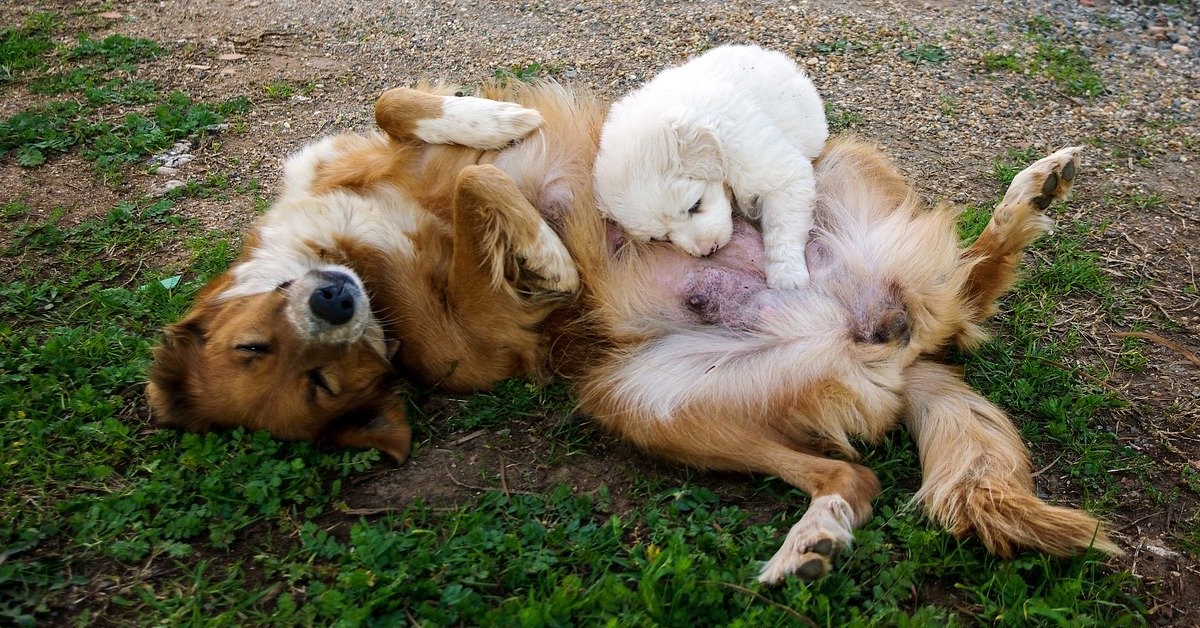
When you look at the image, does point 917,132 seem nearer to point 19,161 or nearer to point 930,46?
point 930,46

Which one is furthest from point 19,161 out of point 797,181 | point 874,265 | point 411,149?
point 874,265

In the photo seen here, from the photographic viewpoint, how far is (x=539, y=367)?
139 inches

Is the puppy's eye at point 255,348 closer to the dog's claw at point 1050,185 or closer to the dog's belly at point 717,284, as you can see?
the dog's belly at point 717,284

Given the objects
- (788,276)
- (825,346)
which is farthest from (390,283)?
(825,346)

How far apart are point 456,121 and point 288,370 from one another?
135 centimetres

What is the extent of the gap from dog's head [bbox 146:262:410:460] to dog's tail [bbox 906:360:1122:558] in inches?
79.4

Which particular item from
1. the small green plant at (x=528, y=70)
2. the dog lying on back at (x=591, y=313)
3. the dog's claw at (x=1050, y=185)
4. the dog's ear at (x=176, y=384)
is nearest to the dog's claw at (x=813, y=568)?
the dog lying on back at (x=591, y=313)

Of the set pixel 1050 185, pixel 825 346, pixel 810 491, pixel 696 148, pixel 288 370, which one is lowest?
pixel 810 491

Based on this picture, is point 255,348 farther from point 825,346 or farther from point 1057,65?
point 1057,65

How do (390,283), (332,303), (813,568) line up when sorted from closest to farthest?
(813,568) → (332,303) → (390,283)

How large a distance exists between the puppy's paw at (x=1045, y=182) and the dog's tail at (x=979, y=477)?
79 centimetres

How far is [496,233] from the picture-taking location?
331 centimetres

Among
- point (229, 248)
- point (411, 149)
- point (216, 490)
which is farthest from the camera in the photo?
point (229, 248)

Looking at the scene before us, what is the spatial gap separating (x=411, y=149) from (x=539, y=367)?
120 centimetres
